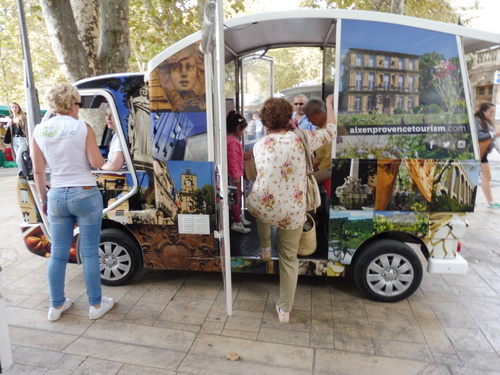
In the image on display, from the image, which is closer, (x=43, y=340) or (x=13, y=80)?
(x=43, y=340)

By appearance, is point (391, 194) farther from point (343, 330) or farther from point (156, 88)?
point (156, 88)

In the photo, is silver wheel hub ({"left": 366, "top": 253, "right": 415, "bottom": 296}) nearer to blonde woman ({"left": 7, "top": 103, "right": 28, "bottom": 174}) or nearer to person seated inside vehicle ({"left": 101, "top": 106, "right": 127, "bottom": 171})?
person seated inside vehicle ({"left": 101, "top": 106, "right": 127, "bottom": 171})

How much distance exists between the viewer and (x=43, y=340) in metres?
3.04

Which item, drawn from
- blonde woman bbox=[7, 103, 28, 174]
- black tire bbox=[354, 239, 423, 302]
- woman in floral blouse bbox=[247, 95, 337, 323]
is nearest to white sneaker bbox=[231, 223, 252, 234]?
woman in floral blouse bbox=[247, 95, 337, 323]

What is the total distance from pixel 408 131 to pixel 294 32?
5.58 ft

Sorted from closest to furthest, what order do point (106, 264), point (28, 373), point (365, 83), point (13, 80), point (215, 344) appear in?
point (28, 373) → point (215, 344) → point (365, 83) → point (106, 264) → point (13, 80)

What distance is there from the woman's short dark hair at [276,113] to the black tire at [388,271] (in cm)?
144

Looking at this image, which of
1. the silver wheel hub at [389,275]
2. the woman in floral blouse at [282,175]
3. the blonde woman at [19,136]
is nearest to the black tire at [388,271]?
the silver wheel hub at [389,275]

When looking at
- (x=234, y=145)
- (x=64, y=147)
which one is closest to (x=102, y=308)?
(x=64, y=147)

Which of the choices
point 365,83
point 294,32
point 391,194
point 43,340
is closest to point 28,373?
point 43,340

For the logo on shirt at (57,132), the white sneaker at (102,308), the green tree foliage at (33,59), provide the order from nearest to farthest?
the logo on shirt at (57,132) → the white sneaker at (102,308) → the green tree foliage at (33,59)

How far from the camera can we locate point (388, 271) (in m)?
3.51

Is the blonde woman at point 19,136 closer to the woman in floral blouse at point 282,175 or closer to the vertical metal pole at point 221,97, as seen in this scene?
the vertical metal pole at point 221,97

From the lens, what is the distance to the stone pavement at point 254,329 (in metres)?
2.74
